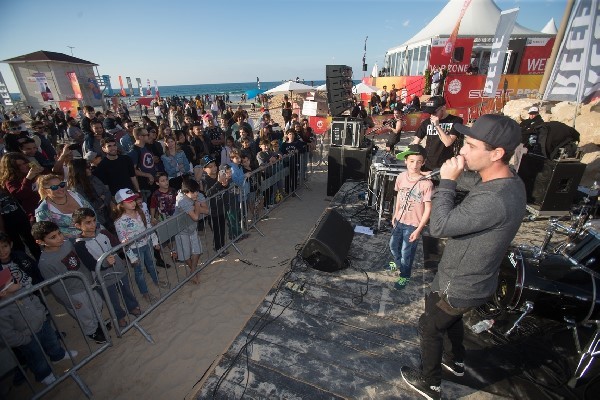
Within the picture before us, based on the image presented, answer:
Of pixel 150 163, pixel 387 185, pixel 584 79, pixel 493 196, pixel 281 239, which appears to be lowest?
pixel 281 239

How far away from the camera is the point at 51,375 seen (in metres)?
3.46

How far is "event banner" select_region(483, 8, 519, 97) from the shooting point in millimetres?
11000

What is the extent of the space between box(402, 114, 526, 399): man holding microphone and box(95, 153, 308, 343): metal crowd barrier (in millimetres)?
3854

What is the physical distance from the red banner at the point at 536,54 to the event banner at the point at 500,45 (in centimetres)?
1568

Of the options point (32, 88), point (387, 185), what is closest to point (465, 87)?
point (387, 185)

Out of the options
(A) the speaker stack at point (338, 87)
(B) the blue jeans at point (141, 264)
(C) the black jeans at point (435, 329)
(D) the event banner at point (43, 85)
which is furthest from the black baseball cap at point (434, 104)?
(D) the event banner at point (43, 85)

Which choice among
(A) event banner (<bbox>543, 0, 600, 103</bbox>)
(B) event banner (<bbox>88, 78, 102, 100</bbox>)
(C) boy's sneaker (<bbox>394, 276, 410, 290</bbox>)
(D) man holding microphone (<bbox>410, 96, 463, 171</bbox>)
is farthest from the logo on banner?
(B) event banner (<bbox>88, 78, 102, 100</bbox>)

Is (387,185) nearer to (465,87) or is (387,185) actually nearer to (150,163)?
(150,163)

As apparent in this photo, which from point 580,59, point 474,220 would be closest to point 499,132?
point 474,220

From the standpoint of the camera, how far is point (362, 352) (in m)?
3.17

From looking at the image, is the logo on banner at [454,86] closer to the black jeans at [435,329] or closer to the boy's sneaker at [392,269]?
the boy's sneaker at [392,269]

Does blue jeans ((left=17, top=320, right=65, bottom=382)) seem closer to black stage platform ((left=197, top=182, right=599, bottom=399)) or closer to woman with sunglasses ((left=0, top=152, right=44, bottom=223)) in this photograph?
woman with sunglasses ((left=0, top=152, right=44, bottom=223))

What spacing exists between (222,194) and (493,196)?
15.5 ft

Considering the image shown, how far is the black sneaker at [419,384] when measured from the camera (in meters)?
2.60
